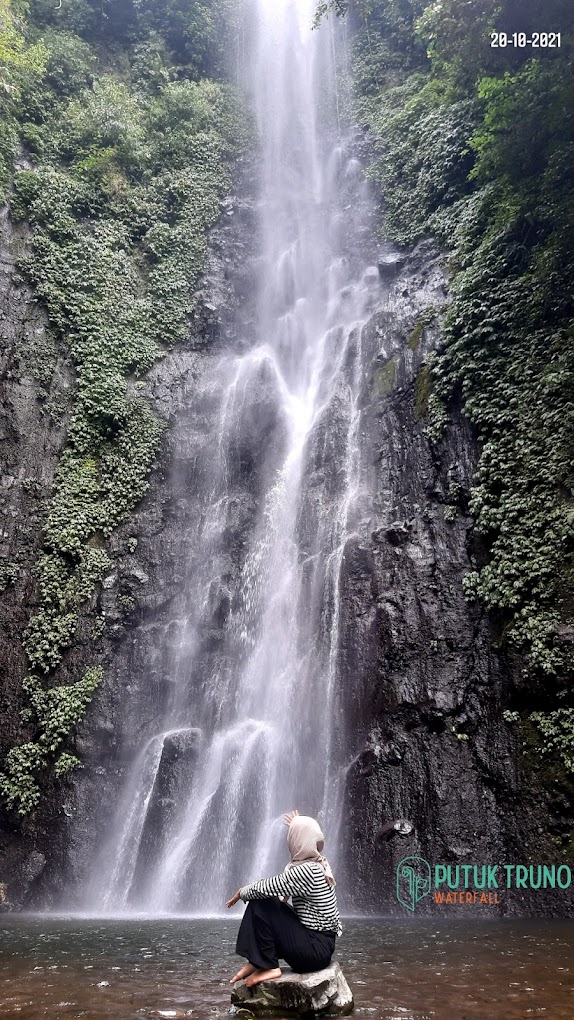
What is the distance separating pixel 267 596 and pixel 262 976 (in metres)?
8.92

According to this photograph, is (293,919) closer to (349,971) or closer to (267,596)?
(349,971)

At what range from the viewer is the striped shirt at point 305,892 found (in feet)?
10.7

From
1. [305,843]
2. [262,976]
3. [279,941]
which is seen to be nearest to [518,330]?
[305,843]

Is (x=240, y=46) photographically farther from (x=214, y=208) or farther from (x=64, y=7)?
(x=214, y=208)

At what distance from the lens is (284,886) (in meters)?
3.26

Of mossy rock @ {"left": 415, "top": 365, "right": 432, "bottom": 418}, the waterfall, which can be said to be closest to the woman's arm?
the waterfall

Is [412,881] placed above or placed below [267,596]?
below

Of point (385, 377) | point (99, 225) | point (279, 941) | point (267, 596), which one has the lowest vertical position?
point (279, 941)

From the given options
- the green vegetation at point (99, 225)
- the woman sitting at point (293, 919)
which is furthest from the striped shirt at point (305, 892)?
the green vegetation at point (99, 225)

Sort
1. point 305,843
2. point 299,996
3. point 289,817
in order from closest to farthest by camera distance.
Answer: point 299,996, point 305,843, point 289,817

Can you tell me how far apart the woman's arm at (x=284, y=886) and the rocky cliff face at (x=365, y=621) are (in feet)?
18.9

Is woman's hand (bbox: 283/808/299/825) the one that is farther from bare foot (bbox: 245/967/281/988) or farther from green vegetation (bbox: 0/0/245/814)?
green vegetation (bbox: 0/0/245/814)

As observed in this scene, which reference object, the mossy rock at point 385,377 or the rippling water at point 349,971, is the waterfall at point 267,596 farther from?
the rippling water at point 349,971

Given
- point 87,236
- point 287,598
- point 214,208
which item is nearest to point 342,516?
point 287,598
